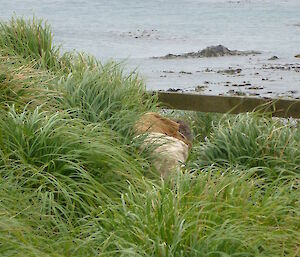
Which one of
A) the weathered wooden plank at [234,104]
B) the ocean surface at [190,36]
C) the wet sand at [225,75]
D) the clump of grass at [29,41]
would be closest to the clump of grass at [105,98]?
the weathered wooden plank at [234,104]

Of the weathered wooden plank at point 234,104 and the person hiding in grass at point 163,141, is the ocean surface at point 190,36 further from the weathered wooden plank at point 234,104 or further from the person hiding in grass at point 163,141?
the person hiding in grass at point 163,141

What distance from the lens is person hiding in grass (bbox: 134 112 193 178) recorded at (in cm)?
728

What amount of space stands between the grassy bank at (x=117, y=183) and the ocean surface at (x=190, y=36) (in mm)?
1618

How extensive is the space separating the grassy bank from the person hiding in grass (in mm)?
94

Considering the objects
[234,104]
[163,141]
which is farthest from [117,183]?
[234,104]

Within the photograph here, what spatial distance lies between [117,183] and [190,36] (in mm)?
38852

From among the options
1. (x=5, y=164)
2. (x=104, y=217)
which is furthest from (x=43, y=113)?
(x=104, y=217)

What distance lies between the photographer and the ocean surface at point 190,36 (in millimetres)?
22031

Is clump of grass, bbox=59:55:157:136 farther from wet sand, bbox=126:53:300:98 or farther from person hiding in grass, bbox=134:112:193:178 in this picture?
wet sand, bbox=126:53:300:98

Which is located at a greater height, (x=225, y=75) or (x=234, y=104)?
(x=234, y=104)

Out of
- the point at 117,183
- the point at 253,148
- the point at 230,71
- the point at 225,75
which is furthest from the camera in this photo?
the point at 230,71

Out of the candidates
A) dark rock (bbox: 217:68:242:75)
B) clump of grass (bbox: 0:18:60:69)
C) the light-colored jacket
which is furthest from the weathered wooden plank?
dark rock (bbox: 217:68:242:75)

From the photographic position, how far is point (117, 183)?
242 inches

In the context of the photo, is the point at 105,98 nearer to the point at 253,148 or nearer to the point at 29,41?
the point at 253,148
